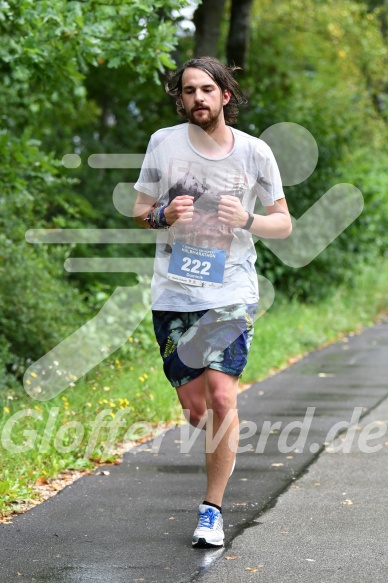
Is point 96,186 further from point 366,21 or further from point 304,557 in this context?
point 304,557

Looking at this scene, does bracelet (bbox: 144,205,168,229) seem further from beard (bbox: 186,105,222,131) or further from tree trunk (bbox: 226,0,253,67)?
tree trunk (bbox: 226,0,253,67)

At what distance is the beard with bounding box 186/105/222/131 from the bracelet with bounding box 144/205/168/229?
398 millimetres

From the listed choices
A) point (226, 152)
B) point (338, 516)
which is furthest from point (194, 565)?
point (226, 152)

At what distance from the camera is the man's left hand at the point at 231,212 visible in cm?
480

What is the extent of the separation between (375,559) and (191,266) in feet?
4.79

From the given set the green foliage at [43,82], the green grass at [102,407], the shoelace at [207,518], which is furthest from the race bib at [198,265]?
the green foliage at [43,82]

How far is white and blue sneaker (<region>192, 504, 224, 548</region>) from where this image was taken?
16.0ft

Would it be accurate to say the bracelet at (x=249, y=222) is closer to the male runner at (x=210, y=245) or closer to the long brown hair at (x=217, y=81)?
the male runner at (x=210, y=245)

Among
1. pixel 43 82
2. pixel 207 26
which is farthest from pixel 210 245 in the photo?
pixel 207 26

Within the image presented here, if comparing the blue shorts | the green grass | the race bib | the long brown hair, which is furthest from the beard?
the green grass

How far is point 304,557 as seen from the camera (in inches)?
187

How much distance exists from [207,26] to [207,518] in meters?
11.4

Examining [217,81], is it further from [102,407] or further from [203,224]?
[102,407]

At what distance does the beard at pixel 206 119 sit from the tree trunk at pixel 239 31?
11.8 m
